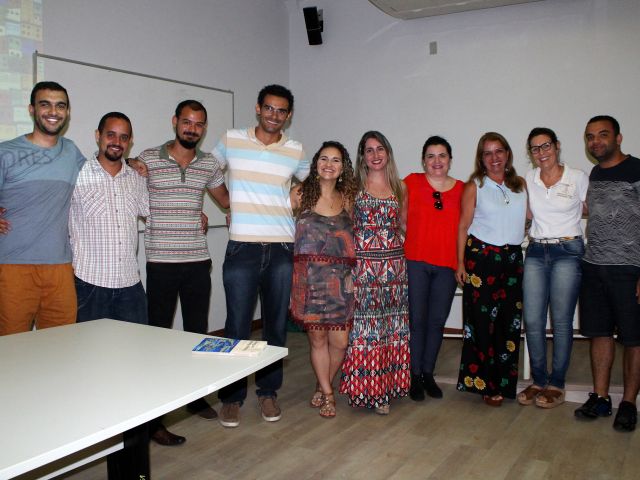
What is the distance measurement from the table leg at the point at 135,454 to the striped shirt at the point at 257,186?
1376 mm

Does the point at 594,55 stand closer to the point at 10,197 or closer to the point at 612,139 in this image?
the point at 612,139

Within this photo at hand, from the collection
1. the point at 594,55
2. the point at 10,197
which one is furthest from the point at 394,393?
the point at 594,55

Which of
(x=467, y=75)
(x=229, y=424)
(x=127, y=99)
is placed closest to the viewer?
(x=229, y=424)

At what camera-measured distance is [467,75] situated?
545 cm

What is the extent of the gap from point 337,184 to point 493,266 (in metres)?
1.06

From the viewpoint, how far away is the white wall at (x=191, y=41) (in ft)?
12.6

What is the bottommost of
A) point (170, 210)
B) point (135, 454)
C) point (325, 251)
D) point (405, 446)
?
point (405, 446)

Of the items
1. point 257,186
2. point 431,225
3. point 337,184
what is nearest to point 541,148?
A: point 431,225

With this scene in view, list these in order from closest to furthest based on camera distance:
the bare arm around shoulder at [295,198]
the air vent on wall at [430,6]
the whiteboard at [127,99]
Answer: the bare arm around shoulder at [295,198], the whiteboard at [127,99], the air vent on wall at [430,6]

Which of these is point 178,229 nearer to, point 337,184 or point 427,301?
point 337,184

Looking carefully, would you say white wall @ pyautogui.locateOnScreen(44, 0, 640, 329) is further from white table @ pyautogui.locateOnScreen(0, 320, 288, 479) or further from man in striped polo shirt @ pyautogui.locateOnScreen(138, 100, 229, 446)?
white table @ pyautogui.locateOnScreen(0, 320, 288, 479)

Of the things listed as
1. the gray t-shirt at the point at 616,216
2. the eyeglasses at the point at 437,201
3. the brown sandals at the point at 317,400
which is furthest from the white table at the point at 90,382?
the gray t-shirt at the point at 616,216

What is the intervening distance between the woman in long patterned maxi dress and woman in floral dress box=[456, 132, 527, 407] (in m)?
0.43

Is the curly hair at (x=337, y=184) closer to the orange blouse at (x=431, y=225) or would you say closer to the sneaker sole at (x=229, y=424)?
the orange blouse at (x=431, y=225)
